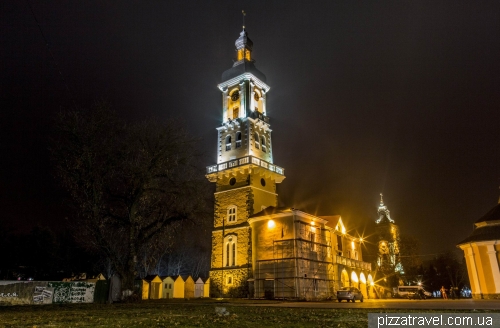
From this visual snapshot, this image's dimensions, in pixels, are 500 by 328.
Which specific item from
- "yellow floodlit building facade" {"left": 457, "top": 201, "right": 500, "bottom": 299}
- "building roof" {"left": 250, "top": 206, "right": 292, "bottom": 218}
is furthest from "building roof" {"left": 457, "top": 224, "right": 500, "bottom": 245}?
"building roof" {"left": 250, "top": 206, "right": 292, "bottom": 218}

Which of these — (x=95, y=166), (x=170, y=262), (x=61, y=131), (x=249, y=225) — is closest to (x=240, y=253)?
(x=249, y=225)

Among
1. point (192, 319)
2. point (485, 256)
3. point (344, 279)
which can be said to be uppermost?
point (485, 256)

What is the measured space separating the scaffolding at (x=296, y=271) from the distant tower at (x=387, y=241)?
20.5m

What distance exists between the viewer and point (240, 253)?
129 feet

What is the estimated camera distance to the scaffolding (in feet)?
117

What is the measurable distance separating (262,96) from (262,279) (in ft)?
77.7

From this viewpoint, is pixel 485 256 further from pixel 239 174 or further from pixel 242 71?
pixel 242 71

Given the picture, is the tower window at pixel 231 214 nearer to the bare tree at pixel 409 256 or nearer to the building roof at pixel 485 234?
the building roof at pixel 485 234

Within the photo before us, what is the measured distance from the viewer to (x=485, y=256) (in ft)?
116

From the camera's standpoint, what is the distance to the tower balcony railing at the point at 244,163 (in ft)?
136

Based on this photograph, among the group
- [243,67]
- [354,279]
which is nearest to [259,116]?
[243,67]

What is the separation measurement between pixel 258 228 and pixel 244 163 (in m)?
7.37

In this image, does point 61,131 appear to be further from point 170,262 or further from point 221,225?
point 170,262

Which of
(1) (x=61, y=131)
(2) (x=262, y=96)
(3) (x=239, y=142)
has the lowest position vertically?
(1) (x=61, y=131)
